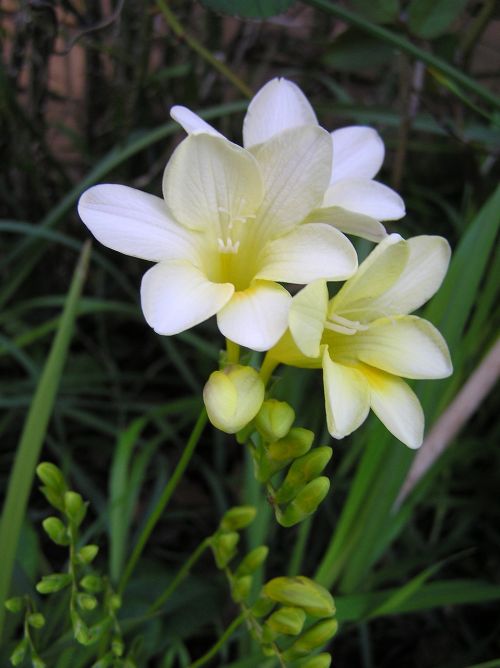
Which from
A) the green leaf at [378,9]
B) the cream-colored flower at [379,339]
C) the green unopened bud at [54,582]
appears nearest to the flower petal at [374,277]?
the cream-colored flower at [379,339]

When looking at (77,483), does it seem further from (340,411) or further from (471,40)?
(471,40)

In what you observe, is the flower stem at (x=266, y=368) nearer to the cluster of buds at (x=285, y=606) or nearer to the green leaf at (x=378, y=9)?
the cluster of buds at (x=285, y=606)

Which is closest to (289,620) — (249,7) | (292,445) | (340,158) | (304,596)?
(304,596)

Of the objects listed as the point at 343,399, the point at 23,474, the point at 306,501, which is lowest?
the point at 23,474

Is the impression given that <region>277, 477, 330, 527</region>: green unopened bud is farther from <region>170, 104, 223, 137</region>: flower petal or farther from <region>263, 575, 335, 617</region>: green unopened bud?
<region>170, 104, 223, 137</region>: flower petal

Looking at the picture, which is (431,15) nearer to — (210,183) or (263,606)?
(210,183)
